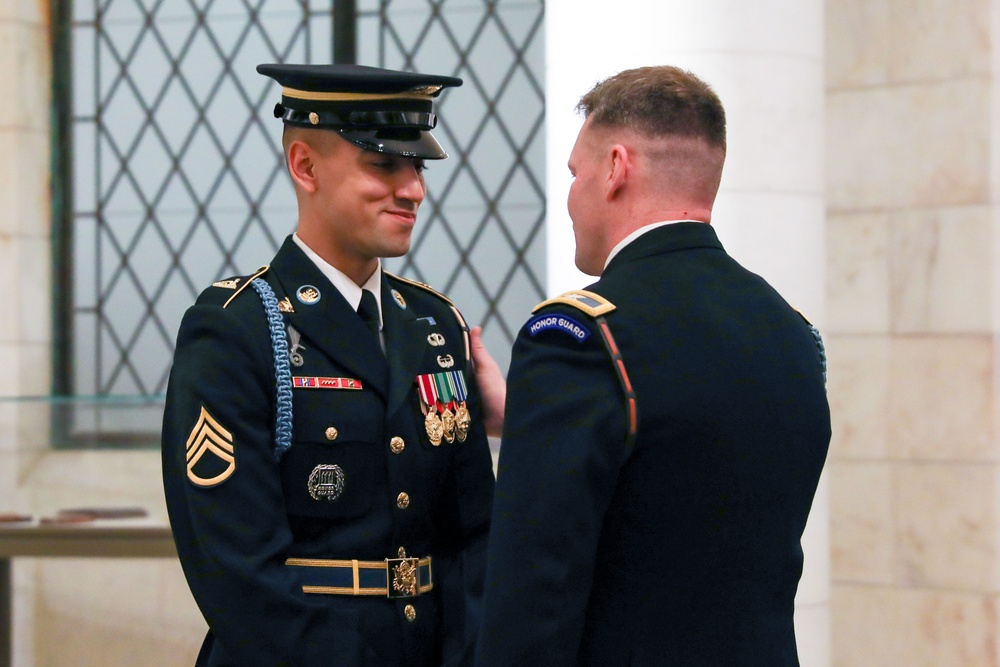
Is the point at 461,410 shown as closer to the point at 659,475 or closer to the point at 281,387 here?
the point at 281,387

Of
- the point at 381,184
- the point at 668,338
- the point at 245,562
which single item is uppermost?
the point at 381,184

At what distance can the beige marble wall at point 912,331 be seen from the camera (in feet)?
13.0

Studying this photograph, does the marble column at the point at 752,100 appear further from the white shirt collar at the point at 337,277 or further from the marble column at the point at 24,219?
the marble column at the point at 24,219

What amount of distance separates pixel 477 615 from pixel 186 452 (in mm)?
541

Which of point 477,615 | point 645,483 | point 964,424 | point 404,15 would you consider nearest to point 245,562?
point 477,615

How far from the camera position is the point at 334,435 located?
194cm

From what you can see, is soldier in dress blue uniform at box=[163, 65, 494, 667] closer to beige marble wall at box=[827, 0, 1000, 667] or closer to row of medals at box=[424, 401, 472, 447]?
row of medals at box=[424, 401, 472, 447]

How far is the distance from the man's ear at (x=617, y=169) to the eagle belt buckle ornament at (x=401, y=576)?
2.19ft

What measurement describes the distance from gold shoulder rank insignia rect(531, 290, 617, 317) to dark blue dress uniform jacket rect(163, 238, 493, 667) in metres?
0.45

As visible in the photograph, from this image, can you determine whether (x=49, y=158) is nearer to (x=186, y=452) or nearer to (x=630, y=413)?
(x=186, y=452)

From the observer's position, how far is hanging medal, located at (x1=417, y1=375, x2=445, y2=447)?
6.70ft

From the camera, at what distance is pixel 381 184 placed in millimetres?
2002

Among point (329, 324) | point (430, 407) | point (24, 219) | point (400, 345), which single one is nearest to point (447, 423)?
point (430, 407)

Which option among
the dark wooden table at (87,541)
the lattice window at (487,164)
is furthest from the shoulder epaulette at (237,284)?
the lattice window at (487,164)
